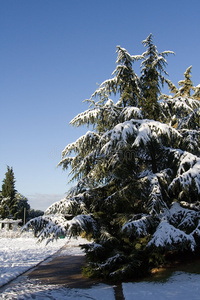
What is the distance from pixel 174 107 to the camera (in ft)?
31.2

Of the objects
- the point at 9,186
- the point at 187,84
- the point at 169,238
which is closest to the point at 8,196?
the point at 9,186

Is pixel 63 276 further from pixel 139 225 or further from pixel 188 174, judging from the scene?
pixel 188 174

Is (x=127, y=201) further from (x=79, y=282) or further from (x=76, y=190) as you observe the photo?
(x=79, y=282)

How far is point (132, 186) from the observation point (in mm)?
8062

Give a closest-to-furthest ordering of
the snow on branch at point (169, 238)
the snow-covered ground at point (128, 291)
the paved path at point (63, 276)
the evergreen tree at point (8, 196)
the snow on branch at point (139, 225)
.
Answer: the snow-covered ground at point (128, 291) < the snow on branch at point (169, 238) < the snow on branch at point (139, 225) < the paved path at point (63, 276) < the evergreen tree at point (8, 196)

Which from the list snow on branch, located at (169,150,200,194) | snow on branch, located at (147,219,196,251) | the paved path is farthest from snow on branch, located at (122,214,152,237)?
the paved path

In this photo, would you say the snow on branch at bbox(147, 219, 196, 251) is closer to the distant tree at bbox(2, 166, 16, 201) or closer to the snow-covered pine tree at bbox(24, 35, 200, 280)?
the snow-covered pine tree at bbox(24, 35, 200, 280)

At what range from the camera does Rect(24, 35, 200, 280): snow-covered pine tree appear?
23.6ft

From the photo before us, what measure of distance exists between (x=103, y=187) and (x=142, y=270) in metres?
3.03

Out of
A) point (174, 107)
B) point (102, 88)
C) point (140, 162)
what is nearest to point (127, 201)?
point (140, 162)

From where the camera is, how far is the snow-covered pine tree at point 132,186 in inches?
283

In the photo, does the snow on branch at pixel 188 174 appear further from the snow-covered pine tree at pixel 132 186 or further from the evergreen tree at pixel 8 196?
the evergreen tree at pixel 8 196

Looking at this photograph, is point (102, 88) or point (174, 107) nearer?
point (174, 107)

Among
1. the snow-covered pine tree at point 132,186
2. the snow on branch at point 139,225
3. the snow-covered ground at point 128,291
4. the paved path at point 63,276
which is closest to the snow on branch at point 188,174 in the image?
the snow-covered pine tree at point 132,186
